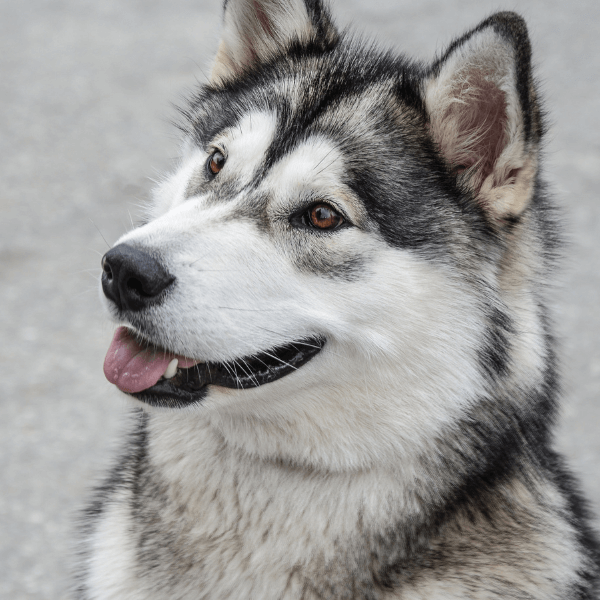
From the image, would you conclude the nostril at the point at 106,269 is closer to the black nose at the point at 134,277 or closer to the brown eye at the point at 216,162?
the black nose at the point at 134,277

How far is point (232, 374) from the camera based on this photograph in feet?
7.74

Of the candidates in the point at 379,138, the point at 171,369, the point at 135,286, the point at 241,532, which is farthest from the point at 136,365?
the point at 379,138

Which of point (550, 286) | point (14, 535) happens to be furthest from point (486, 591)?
point (14, 535)

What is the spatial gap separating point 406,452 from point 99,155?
5414mm

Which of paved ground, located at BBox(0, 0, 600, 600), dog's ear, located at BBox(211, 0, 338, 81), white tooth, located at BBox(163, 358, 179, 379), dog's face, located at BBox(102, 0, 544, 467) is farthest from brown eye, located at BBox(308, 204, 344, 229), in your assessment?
paved ground, located at BBox(0, 0, 600, 600)

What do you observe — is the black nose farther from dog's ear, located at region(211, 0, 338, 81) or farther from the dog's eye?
dog's ear, located at region(211, 0, 338, 81)

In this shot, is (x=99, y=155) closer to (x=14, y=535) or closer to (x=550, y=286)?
A: (x=14, y=535)

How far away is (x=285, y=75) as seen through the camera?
8.93 ft

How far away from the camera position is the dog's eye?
261 centimetres

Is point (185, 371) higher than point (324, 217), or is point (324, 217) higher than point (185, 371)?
point (324, 217)

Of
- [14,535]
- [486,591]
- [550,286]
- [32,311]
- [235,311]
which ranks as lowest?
[14,535]

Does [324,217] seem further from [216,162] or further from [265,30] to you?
[265,30]

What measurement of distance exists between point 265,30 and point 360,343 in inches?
52.5

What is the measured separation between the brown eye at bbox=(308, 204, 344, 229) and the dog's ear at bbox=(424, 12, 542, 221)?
421mm
